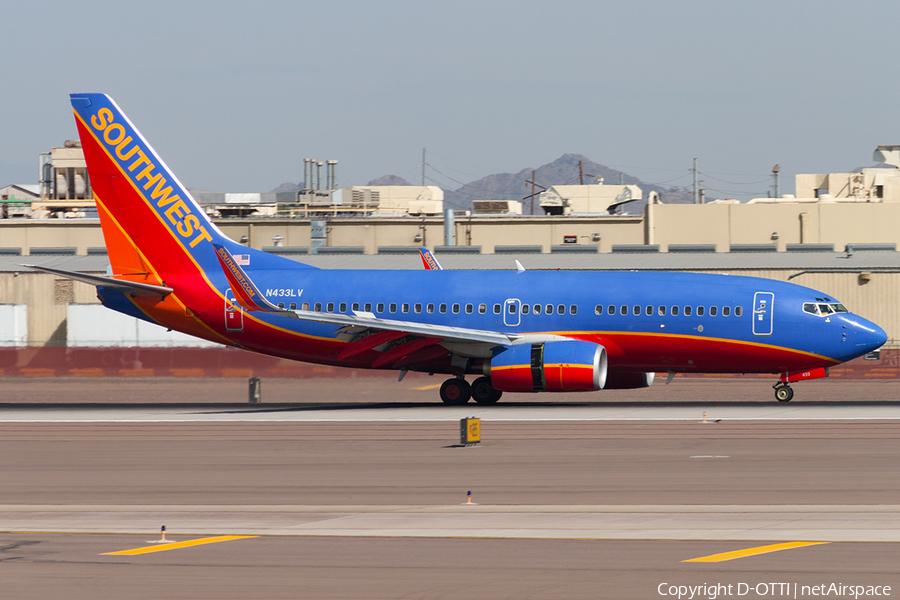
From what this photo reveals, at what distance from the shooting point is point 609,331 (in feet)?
118

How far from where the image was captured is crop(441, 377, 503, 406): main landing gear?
37594 millimetres

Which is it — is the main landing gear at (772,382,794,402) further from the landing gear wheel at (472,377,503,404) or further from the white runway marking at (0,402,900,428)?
the landing gear wheel at (472,377,503,404)

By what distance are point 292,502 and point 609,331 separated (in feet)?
61.0

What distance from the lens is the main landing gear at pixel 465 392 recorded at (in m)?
37.6

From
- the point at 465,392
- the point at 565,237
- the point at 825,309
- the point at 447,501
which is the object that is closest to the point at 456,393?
the point at 465,392

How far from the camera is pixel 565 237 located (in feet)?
251

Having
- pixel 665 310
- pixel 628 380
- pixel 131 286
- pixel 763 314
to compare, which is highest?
pixel 131 286

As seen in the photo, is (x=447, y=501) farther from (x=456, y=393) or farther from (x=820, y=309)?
(x=820, y=309)

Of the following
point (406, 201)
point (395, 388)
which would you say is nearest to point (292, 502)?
point (395, 388)

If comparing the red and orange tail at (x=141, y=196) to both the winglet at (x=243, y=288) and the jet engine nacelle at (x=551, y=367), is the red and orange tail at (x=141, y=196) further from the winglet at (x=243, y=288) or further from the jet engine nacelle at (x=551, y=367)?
the jet engine nacelle at (x=551, y=367)

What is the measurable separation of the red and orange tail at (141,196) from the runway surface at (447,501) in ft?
21.9

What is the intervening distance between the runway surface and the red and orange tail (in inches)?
262

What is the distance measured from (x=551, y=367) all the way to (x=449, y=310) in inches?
189

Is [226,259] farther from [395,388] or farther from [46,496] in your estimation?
[46,496]
